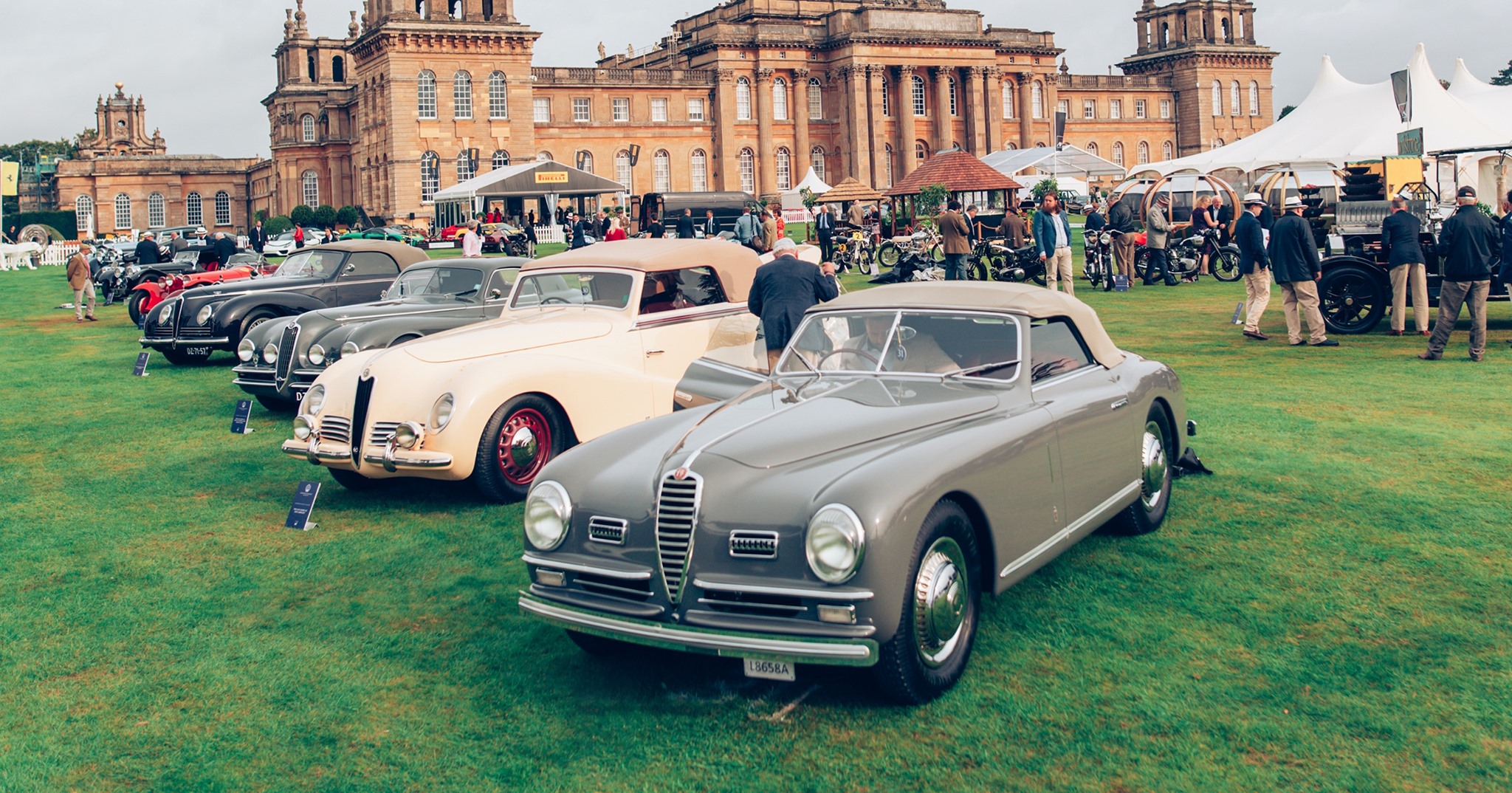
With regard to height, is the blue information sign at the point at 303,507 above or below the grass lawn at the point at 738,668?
above

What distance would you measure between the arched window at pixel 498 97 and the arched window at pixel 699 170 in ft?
47.5

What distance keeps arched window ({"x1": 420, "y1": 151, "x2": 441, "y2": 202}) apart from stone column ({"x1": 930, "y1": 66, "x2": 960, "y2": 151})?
32773 millimetres

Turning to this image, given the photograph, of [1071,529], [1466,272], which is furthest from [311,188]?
[1071,529]

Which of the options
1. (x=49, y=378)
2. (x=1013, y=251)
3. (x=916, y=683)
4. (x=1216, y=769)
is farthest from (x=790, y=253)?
(x=1013, y=251)

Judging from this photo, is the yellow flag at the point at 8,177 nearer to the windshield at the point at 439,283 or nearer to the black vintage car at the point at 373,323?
the black vintage car at the point at 373,323

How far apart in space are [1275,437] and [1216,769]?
238 inches

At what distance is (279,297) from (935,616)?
14053 mm

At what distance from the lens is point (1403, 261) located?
14750 millimetres

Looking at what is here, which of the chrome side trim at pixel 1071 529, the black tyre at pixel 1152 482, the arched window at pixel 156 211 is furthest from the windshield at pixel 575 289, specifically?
the arched window at pixel 156 211

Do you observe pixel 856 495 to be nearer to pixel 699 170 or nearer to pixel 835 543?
pixel 835 543

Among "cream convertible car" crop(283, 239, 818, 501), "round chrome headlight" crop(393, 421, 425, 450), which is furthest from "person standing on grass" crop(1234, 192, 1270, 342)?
"round chrome headlight" crop(393, 421, 425, 450)

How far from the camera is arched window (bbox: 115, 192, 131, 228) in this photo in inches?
3814

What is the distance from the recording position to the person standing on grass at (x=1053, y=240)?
21703mm

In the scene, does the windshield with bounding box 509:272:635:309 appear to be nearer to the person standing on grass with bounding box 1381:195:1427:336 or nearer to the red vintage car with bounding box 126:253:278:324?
the person standing on grass with bounding box 1381:195:1427:336
